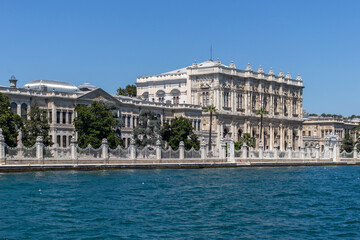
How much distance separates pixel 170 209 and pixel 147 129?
154ft

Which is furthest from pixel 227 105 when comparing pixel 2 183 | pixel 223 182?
pixel 2 183

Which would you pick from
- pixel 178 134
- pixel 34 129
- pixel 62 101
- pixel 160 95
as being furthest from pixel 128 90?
pixel 34 129

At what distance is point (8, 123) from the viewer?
5297 cm

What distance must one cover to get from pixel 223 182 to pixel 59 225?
2039 centimetres

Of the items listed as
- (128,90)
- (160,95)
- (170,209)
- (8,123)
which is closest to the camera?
(170,209)

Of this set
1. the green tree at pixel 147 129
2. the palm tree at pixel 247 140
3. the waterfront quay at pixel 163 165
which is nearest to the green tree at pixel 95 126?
the waterfront quay at pixel 163 165

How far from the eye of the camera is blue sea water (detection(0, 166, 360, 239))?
2305 centimetres

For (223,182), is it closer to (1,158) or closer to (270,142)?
(1,158)

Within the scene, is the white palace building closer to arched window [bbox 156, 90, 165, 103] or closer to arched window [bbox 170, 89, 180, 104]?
arched window [bbox 170, 89, 180, 104]

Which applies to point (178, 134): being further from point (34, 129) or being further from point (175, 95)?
point (175, 95)

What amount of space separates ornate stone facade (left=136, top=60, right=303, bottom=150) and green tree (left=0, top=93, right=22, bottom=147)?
1716 inches

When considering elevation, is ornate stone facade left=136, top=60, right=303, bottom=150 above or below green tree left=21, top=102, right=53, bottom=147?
above

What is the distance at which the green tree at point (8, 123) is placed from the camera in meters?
51.9

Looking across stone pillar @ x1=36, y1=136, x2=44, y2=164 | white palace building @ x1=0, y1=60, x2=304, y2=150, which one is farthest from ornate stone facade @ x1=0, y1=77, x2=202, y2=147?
stone pillar @ x1=36, y1=136, x2=44, y2=164
